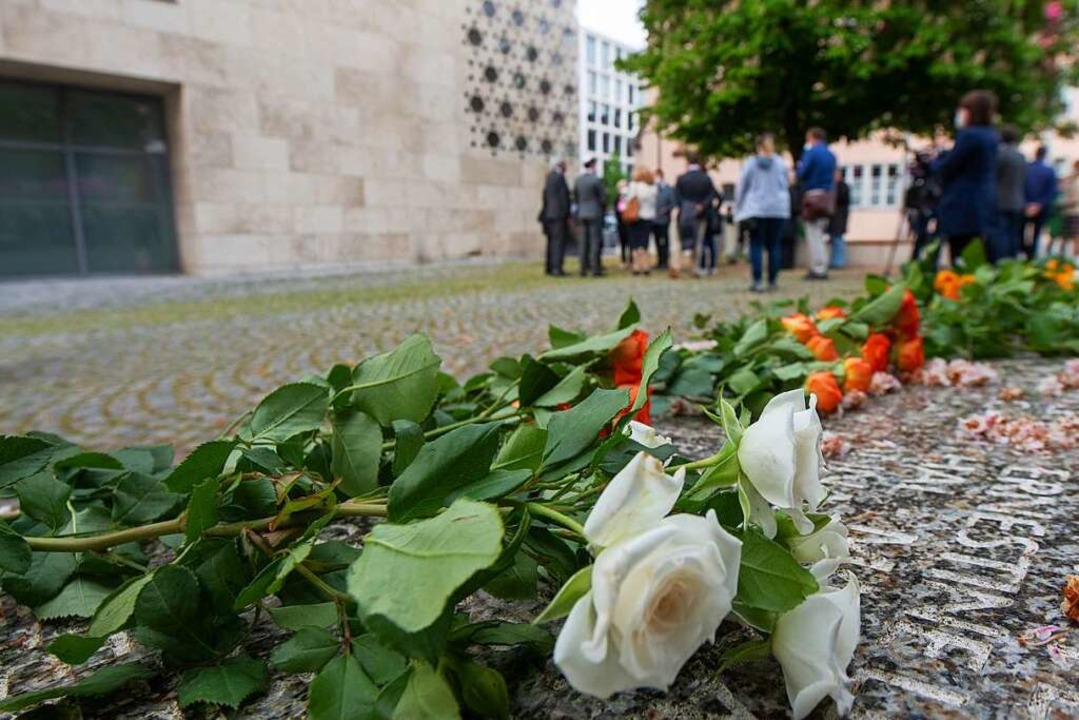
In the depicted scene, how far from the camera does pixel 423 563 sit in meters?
0.59

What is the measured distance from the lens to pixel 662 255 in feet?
49.2

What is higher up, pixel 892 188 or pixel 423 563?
pixel 892 188

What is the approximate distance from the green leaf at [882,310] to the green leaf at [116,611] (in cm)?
213

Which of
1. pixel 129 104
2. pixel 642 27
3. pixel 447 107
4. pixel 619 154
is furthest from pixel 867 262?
pixel 619 154

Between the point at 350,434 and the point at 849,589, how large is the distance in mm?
660

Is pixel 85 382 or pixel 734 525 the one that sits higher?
pixel 734 525

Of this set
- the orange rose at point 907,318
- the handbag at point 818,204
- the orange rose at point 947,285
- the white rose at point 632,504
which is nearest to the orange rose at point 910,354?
the orange rose at point 907,318

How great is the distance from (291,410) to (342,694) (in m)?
0.49

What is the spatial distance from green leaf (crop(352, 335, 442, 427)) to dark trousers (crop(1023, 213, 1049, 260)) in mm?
13122

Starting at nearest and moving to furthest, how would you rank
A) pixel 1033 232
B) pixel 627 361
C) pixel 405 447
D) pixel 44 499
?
pixel 405 447 → pixel 44 499 → pixel 627 361 → pixel 1033 232

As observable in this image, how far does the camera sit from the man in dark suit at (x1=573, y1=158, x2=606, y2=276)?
12414 mm

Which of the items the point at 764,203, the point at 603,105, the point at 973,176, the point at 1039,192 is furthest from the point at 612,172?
the point at 973,176

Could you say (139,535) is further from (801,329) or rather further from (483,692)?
(801,329)

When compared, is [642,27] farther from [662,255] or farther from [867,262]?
[867,262]
